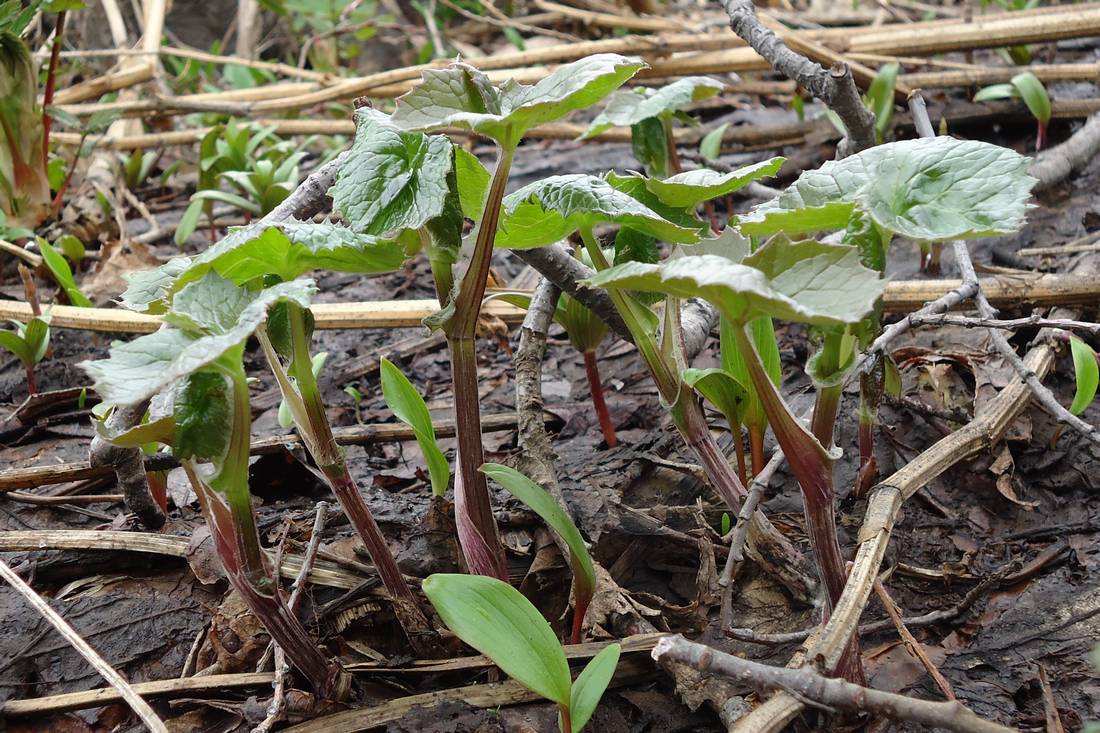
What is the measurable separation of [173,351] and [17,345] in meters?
1.39

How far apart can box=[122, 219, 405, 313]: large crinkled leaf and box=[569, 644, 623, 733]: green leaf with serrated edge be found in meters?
0.55

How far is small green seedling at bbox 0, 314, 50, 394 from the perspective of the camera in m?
1.95

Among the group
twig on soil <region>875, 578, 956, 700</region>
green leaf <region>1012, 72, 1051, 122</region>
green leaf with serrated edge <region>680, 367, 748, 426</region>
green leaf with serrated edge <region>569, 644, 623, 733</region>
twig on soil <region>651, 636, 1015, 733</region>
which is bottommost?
twig on soil <region>875, 578, 956, 700</region>

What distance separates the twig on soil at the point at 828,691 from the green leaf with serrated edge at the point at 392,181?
555 mm

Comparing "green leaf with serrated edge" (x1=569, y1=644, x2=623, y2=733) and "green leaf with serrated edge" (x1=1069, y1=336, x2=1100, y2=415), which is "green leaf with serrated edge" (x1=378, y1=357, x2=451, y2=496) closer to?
"green leaf with serrated edge" (x1=569, y1=644, x2=623, y2=733)

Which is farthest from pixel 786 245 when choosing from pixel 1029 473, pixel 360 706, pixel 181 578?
pixel 181 578

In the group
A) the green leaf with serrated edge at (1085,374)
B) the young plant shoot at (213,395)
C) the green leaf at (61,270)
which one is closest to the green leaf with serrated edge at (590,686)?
the young plant shoot at (213,395)

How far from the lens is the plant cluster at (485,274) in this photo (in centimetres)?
85

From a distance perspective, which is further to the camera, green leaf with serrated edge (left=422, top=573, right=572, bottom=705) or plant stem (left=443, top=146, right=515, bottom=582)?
plant stem (left=443, top=146, right=515, bottom=582)

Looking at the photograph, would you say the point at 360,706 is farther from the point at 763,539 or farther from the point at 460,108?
the point at 460,108

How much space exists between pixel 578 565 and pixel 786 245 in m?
0.52

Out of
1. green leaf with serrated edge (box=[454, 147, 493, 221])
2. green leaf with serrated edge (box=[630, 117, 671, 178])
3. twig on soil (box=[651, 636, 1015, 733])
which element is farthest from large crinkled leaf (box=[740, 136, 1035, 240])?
green leaf with serrated edge (box=[630, 117, 671, 178])

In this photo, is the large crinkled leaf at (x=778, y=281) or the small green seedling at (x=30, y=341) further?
the small green seedling at (x=30, y=341)

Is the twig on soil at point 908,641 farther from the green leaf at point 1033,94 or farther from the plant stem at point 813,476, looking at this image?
the green leaf at point 1033,94
